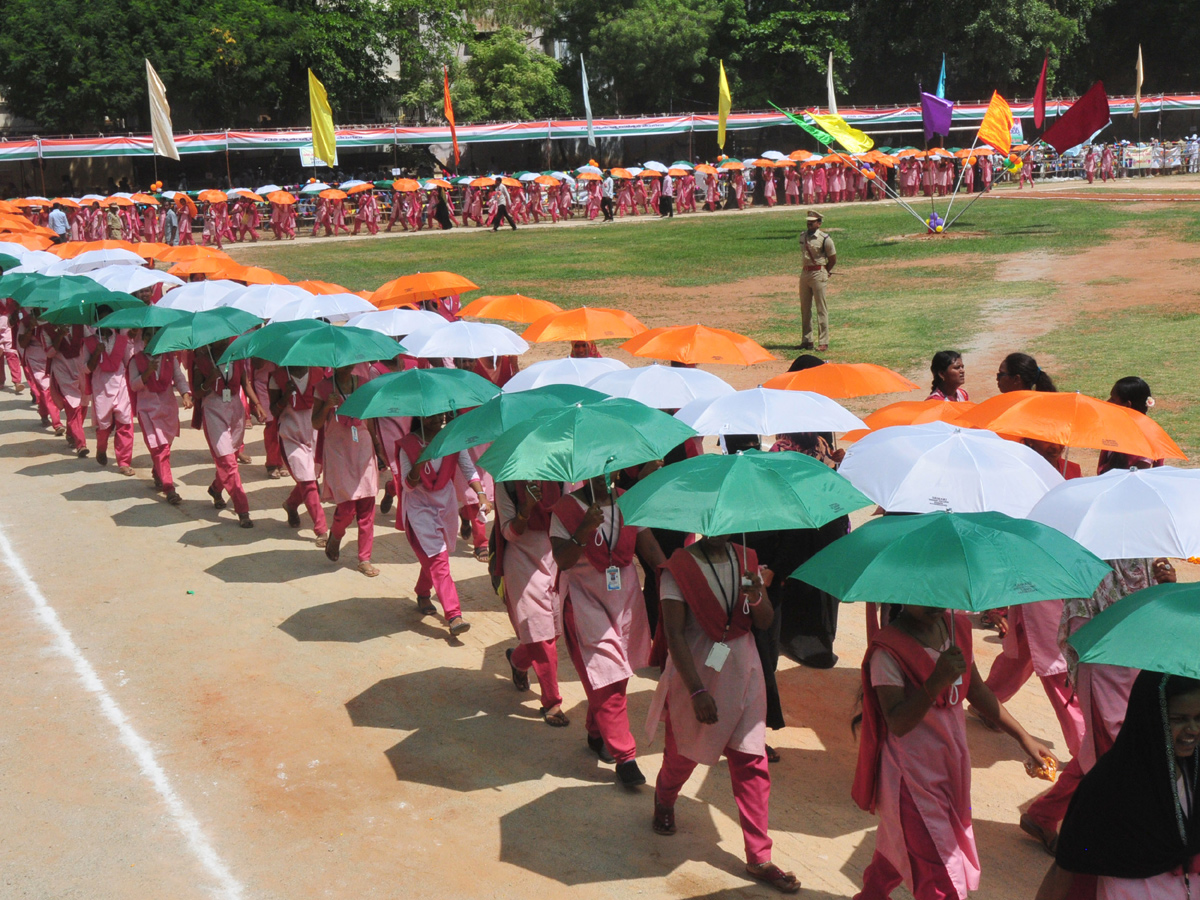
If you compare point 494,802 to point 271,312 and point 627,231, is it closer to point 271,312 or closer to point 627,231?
point 271,312

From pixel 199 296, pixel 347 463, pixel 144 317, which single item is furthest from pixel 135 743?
pixel 199 296

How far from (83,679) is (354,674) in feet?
5.06

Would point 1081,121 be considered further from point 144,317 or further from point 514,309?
point 144,317

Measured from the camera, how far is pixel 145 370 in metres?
10.2

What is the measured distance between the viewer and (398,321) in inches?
381

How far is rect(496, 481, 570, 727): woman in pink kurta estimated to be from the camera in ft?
19.0

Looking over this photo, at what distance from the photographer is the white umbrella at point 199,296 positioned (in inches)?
446

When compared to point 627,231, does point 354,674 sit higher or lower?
lower

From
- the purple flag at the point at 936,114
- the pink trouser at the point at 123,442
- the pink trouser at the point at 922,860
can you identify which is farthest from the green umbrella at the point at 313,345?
the purple flag at the point at 936,114

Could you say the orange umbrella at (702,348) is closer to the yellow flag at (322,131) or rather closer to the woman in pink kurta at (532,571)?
the woman in pink kurta at (532,571)

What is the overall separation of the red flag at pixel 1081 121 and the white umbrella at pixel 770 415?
54.4 ft

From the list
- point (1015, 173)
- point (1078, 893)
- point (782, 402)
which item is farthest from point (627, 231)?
point (1078, 893)

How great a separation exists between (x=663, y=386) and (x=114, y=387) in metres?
6.65

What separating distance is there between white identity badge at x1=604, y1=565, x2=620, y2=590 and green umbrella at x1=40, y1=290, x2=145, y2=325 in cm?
710
